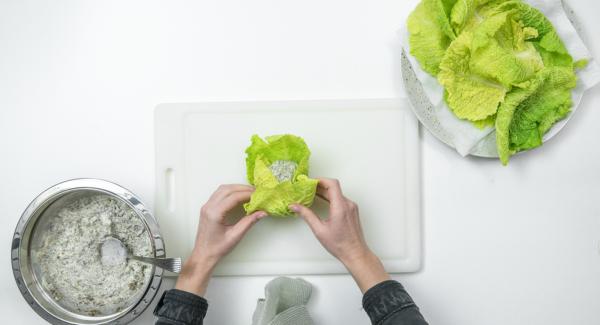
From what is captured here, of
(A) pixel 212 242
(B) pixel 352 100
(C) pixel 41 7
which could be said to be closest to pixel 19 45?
(C) pixel 41 7

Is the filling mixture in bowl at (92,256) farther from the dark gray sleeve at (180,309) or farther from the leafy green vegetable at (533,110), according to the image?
the leafy green vegetable at (533,110)

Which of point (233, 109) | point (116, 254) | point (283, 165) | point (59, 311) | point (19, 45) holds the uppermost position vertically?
point (19, 45)

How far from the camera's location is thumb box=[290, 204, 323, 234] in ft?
3.17

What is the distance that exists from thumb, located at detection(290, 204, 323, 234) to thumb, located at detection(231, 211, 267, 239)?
0.24ft

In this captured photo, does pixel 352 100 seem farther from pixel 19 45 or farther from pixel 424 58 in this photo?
Answer: pixel 19 45

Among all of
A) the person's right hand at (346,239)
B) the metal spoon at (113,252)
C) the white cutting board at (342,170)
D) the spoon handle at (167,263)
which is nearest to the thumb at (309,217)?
the person's right hand at (346,239)

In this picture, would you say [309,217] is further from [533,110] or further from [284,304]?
[533,110]

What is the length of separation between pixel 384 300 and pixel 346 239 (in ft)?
0.45

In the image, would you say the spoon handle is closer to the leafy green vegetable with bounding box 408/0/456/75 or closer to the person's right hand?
the person's right hand

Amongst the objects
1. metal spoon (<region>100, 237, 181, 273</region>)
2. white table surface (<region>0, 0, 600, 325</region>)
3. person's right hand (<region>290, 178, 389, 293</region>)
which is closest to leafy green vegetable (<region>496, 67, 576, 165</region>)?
white table surface (<region>0, 0, 600, 325</region>)

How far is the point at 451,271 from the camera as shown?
1116mm

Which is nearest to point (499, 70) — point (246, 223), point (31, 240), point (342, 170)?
point (342, 170)

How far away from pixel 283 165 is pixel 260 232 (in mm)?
180

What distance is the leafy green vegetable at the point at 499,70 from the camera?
0.97 metres
